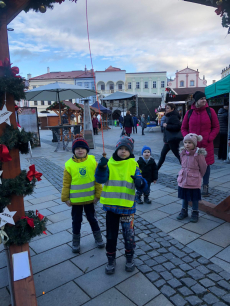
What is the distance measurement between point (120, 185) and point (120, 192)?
70 millimetres

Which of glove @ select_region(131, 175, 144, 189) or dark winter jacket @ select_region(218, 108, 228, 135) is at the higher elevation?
dark winter jacket @ select_region(218, 108, 228, 135)

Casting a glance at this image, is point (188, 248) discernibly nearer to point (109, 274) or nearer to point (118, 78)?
point (109, 274)

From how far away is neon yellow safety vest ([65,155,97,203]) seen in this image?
2707mm

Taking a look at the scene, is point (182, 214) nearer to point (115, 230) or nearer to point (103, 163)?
point (115, 230)

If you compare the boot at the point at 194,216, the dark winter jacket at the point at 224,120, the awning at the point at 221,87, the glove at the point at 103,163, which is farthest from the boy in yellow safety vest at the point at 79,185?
the dark winter jacket at the point at 224,120

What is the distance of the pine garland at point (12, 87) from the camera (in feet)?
5.77

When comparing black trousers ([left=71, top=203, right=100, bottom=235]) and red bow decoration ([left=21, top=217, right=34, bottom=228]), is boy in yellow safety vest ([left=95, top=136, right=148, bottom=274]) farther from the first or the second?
red bow decoration ([left=21, top=217, right=34, bottom=228])

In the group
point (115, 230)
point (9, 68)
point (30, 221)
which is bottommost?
point (115, 230)

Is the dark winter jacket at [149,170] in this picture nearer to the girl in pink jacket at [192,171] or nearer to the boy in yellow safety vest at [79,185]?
the girl in pink jacket at [192,171]

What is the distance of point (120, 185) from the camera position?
2.37 metres

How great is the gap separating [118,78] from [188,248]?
2403 inches

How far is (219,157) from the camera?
7.86 metres

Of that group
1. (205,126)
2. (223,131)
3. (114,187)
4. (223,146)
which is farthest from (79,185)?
(223,131)

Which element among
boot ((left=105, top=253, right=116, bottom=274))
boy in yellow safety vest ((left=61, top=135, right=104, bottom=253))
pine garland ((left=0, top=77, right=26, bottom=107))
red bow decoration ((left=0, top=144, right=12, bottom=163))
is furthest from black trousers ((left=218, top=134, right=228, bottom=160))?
red bow decoration ((left=0, top=144, right=12, bottom=163))
